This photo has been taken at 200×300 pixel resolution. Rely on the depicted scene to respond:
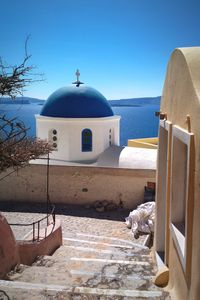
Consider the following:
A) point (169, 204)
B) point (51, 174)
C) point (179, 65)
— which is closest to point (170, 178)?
point (169, 204)

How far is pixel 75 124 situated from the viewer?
15422 millimetres

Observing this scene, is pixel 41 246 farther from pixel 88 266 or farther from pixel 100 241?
pixel 100 241

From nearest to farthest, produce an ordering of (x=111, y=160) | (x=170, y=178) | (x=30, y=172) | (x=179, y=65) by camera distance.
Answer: (x=179, y=65)
(x=170, y=178)
(x=30, y=172)
(x=111, y=160)

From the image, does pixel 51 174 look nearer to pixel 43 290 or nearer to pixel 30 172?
pixel 30 172

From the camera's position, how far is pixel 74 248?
370 inches

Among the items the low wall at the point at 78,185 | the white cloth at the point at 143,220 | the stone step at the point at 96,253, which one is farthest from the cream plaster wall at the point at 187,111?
the low wall at the point at 78,185

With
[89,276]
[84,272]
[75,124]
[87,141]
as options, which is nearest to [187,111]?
[89,276]

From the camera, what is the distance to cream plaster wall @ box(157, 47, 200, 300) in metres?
3.38

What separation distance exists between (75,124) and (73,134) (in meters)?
0.50

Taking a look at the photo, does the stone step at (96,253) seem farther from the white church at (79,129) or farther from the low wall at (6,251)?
the white church at (79,129)

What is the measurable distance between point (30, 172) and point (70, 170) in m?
1.81

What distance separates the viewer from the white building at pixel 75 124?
15.5m

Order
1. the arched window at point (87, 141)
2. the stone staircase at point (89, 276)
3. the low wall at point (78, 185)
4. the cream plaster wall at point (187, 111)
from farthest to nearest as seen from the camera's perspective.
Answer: the arched window at point (87, 141) → the low wall at point (78, 185) → the stone staircase at point (89, 276) → the cream plaster wall at point (187, 111)

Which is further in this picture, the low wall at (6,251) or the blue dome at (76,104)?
the blue dome at (76,104)
